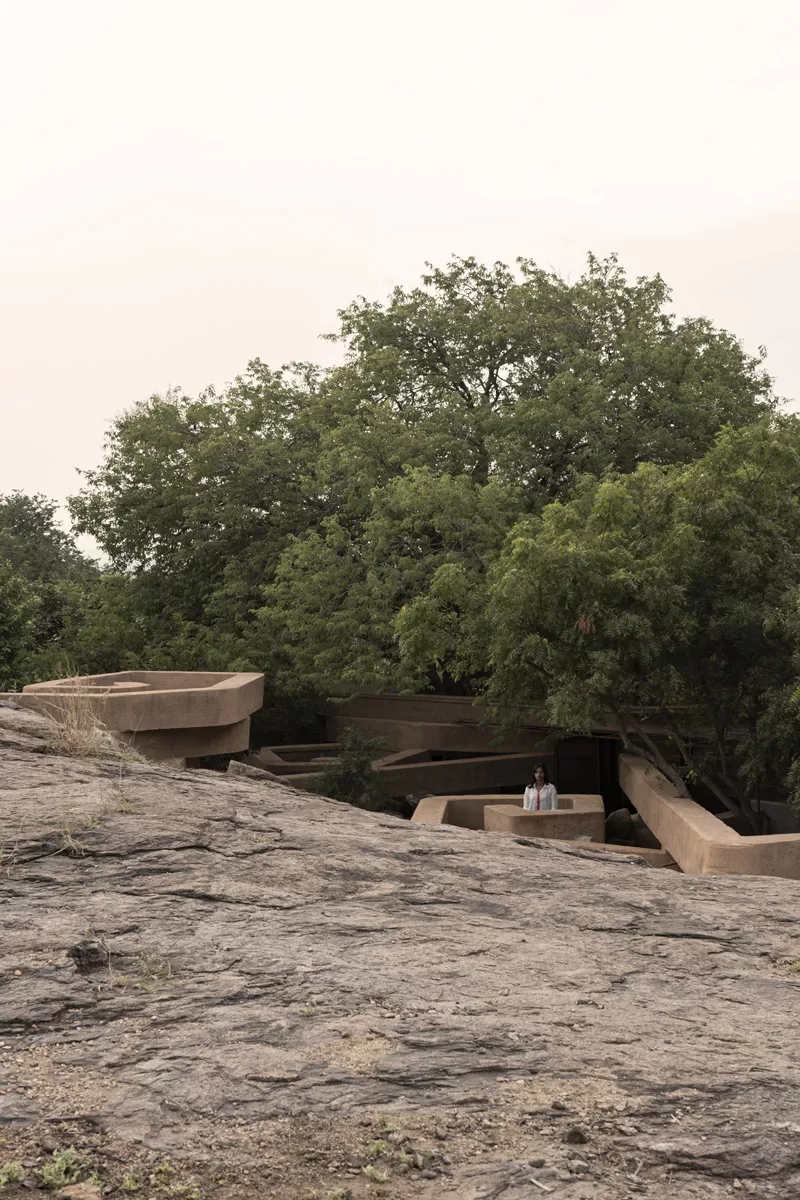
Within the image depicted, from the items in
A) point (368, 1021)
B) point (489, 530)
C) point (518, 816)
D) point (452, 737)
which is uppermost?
point (489, 530)

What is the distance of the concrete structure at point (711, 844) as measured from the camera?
1140cm

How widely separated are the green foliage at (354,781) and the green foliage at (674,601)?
487 centimetres

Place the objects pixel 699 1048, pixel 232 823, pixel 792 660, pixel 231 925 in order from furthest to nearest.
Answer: pixel 792 660 → pixel 232 823 → pixel 231 925 → pixel 699 1048

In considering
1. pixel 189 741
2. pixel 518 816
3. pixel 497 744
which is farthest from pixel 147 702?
pixel 497 744

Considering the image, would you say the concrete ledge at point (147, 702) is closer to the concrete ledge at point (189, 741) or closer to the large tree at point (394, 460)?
the concrete ledge at point (189, 741)

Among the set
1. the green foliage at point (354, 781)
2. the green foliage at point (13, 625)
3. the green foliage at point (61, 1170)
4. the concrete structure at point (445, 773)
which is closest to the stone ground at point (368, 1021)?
the green foliage at point (61, 1170)

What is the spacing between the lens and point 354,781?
20.9 meters

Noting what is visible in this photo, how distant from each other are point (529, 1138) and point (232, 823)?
4301mm

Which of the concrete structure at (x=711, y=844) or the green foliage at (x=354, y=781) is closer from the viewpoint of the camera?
the concrete structure at (x=711, y=844)

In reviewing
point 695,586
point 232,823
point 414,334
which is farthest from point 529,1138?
point 414,334

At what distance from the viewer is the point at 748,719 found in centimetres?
1659

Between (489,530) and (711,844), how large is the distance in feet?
32.7

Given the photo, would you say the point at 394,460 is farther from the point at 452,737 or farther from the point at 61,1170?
the point at 61,1170

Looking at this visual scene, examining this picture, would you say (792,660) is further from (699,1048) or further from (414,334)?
(414,334)
